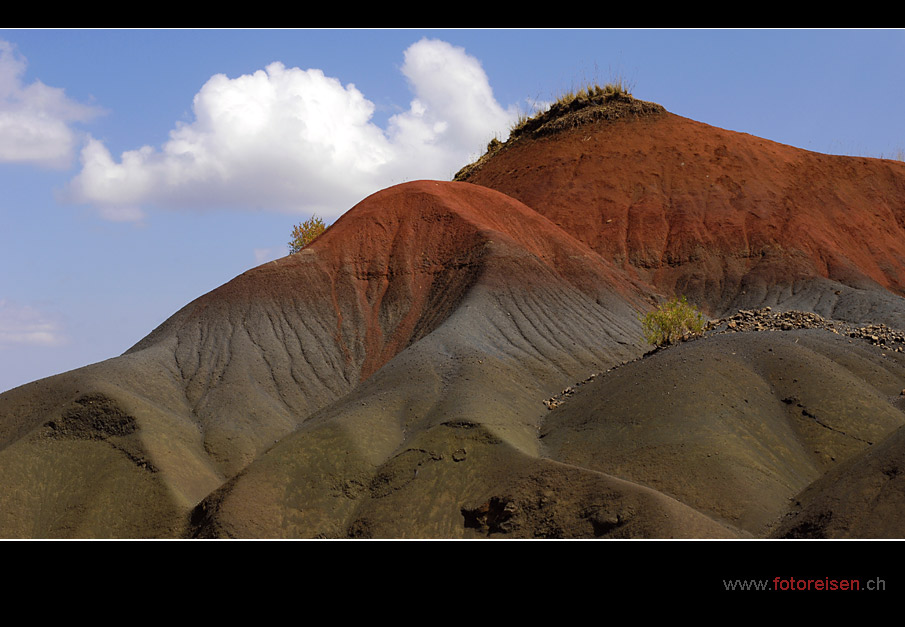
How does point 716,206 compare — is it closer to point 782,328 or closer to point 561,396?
point 782,328

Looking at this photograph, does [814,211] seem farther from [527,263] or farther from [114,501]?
[114,501]

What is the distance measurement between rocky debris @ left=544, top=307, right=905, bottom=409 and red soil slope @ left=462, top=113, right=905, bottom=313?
15.6 metres

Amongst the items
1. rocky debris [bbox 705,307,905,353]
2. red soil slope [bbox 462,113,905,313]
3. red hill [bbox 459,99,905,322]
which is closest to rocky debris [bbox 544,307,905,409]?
rocky debris [bbox 705,307,905,353]

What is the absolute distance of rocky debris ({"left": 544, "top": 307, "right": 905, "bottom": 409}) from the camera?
36.1 m

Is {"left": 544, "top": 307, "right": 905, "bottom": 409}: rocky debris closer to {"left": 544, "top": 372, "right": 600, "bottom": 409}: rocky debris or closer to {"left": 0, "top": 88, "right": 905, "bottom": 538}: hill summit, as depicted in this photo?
{"left": 544, "top": 372, "right": 600, "bottom": 409}: rocky debris

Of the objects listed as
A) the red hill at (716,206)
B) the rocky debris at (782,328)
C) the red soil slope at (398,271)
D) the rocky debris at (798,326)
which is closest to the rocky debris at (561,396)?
the rocky debris at (782,328)

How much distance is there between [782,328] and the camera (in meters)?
37.5

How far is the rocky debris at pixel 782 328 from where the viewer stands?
36.1m

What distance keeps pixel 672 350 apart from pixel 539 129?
43481 mm

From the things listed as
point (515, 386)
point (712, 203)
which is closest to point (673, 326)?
point (515, 386)

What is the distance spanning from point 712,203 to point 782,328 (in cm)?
2720
